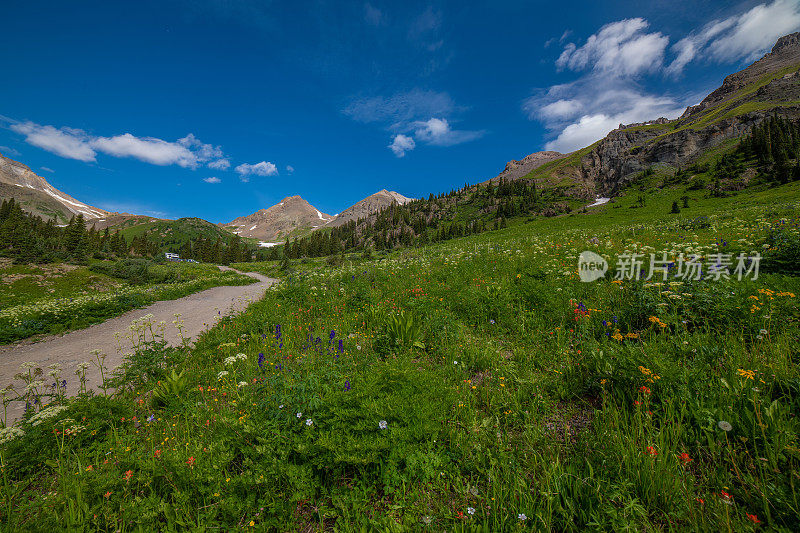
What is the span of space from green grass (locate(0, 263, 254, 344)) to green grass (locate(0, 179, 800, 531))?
29.3 ft

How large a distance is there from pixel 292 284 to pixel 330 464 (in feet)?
33.2

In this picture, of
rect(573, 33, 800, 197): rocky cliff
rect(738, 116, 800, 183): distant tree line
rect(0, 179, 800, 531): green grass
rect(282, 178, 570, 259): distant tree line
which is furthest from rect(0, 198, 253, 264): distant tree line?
rect(573, 33, 800, 197): rocky cliff

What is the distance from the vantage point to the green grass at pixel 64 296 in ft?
32.4

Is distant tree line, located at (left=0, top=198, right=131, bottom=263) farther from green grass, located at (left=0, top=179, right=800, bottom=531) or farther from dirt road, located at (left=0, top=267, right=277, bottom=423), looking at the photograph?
green grass, located at (left=0, top=179, right=800, bottom=531)

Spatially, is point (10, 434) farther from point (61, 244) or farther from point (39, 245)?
point (61, 244)

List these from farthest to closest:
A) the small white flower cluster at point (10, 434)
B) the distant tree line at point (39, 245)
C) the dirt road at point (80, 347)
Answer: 1. the distant tree line at point (39, 245)
2. the dirt road at point (80, 347)
3. the small white flower cluster at point (10, 434)

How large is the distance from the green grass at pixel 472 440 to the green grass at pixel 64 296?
352 inches

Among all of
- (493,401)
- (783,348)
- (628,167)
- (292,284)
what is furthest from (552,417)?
(628,167)

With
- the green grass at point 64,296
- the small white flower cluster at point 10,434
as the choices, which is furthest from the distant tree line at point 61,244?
the small white flower cluster at point 10,434

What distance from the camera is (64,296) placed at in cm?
1862

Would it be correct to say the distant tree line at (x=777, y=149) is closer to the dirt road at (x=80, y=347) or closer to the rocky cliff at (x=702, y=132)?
the rocky cliff at (x=702, y=132)

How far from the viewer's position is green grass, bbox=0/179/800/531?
225 cm

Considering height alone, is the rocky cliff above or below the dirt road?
above

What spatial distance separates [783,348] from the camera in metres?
3.45
